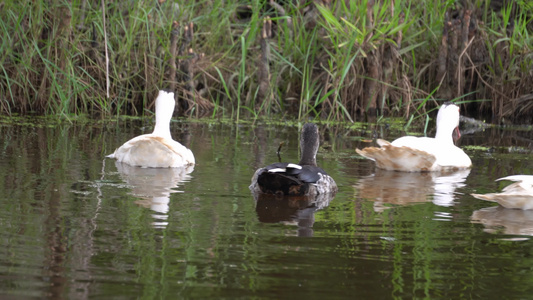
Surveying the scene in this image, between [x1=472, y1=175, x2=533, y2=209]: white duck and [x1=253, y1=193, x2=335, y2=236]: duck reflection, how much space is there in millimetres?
1292

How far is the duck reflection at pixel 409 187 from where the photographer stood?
23.9 ft

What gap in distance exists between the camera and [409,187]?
26.6ft

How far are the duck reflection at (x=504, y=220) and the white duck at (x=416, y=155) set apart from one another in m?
2.02

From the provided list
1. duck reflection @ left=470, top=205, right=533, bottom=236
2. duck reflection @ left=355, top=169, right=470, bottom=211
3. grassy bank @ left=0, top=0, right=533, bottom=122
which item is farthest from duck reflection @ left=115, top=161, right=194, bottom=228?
grassy bank @ left=0, top=0, right=533, bottom=122

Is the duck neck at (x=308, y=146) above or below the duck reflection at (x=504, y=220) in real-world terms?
above

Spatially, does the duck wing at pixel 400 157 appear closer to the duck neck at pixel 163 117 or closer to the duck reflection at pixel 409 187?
the duck reflection at pixel 409 187

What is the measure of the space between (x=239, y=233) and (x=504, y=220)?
6.96ft

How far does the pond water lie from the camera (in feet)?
14.5

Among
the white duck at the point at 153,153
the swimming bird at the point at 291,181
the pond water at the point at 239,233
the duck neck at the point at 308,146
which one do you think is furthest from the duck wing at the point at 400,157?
the white duck at the point at 153,153

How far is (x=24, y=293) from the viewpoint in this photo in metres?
4.08

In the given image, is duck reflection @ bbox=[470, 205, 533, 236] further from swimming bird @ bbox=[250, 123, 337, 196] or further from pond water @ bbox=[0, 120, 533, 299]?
swimming bird @ bbox=[250, 123, 337, 196]

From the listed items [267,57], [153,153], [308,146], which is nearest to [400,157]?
[308,146]

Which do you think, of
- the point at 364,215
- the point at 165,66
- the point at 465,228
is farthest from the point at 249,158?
the point at 165,66

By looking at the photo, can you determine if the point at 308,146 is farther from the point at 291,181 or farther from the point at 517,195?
the point at 517,195
